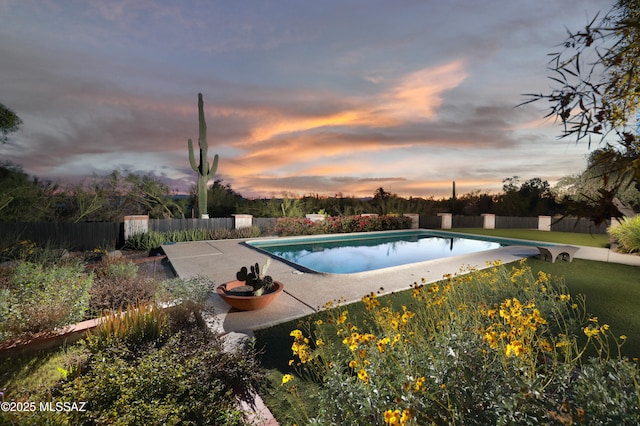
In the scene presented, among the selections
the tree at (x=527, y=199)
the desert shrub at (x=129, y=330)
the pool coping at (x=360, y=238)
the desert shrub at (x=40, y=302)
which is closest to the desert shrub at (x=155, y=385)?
the desert shrub at (x=129, y=330)

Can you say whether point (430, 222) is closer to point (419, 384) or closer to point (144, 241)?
point (144, 241)

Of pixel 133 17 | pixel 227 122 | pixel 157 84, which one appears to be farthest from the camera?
pixel 227 122

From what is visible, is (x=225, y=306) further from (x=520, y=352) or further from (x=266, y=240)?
(x=266, y=240)

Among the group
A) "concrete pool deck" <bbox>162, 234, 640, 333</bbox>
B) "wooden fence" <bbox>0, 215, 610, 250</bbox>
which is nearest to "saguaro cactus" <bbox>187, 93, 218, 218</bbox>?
"wooden fence" <bbox>0, 215, 610, 250</bbox>

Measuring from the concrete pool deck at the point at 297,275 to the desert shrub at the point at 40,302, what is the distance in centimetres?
148

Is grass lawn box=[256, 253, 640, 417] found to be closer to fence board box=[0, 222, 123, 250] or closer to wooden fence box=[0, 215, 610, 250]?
wooden fence box=[0, 215, 610, 250]

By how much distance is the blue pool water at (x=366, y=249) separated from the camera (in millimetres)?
8406

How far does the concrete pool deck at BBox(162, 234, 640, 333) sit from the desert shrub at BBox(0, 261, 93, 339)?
1.48 metres

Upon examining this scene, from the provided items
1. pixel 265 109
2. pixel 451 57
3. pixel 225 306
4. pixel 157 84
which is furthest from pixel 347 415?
pixel 265 109

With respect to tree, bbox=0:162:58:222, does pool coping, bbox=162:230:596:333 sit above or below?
below

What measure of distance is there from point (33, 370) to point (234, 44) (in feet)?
24.1

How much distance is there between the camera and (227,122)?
11.0m

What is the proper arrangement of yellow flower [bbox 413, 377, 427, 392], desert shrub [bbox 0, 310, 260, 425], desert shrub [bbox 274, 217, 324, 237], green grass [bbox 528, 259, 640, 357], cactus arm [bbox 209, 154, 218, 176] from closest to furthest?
yellow flower [bbox 413, 377, 427, 392] → desert shrub [bbox 0, 310, 260, 425] → green grass [bbox 528, 259, 640, 357] → desert shrub [bbox 274, 217, 324, 237] → cactus arm [bbox 209, 154, 218, 176]

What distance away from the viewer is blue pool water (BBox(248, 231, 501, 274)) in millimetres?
8406
